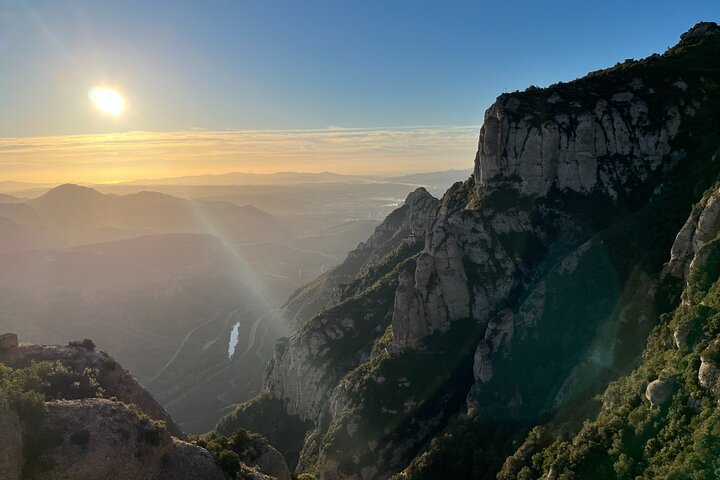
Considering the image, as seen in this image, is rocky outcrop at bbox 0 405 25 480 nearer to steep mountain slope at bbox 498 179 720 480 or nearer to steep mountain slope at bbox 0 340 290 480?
steep mountain slope at bbox 0 340 290 480

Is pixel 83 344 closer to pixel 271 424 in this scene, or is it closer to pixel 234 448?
pixel 234 448

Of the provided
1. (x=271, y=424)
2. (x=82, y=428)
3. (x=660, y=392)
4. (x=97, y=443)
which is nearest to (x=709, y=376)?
(x=660, y=392)

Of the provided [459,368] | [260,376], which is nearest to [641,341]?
[459,368]

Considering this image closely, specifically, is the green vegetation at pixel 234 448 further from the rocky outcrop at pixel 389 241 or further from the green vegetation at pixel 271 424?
the rocky outcrop at pixel 389 241

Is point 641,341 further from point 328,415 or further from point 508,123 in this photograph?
point 328,415

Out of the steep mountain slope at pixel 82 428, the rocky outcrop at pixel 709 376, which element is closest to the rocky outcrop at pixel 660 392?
the rocky outcrop at pixel 709 376

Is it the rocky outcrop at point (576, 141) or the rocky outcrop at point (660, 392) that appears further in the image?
the rocky outcrop at point (576, 141)

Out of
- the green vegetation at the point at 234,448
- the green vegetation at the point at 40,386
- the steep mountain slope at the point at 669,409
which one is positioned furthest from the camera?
the green vegetation at the point at 234,448
